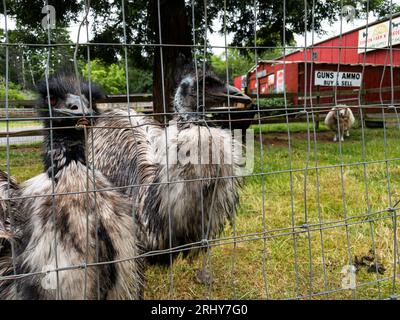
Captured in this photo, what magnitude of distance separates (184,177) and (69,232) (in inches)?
28.2

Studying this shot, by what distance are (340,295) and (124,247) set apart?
4.16 ft

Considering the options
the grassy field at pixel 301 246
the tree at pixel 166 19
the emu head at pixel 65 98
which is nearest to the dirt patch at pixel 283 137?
the tree at pixel 166 19

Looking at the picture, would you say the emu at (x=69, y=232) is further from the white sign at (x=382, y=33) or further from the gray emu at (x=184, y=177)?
the white sign at (x=382, y=33)

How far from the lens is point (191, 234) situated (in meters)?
2.38

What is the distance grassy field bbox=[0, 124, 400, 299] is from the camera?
2.14 meters

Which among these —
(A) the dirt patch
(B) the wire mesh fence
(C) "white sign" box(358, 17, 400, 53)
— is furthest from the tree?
(B) the wire mesh fence

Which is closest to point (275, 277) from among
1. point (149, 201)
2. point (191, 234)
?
point (191, 234)

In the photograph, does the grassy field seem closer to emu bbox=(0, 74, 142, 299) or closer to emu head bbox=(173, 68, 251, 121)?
emu bbox=(0, 74, 142, 299)

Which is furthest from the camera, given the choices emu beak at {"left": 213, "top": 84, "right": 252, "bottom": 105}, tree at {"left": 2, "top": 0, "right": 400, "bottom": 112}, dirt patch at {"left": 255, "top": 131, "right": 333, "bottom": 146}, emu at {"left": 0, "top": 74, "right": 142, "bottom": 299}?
dirt patch at {"left": 255, "top": 131, "right": 333, "bottom": 146}

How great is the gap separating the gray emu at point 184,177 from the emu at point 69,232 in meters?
0.26

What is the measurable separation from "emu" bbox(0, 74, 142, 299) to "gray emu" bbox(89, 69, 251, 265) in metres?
0.26

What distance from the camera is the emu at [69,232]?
5.35 ft

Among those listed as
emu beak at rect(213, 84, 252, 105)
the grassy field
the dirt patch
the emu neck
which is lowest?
the grassy field
